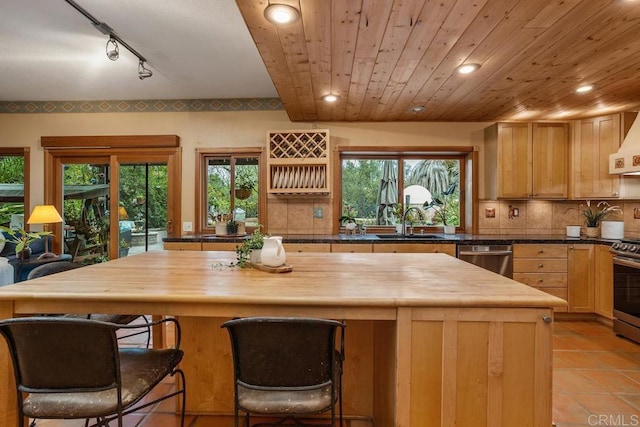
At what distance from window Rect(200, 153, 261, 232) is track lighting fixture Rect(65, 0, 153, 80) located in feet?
4.66

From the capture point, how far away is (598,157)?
12.6ft

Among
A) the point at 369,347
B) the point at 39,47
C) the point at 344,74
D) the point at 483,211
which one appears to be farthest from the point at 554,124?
the point at 39,47

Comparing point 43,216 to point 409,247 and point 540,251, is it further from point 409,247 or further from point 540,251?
point 540,251

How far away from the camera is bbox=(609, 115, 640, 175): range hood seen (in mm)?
3342

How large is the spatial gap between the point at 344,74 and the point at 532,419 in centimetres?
257

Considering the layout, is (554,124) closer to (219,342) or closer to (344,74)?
(344,74)

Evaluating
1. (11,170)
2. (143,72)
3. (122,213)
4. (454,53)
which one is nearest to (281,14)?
(454,53)

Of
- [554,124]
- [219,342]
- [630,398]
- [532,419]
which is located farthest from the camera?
[554,124]

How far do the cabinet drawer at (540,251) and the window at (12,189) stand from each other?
6.51 m

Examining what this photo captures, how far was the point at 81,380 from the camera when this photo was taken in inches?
48.1

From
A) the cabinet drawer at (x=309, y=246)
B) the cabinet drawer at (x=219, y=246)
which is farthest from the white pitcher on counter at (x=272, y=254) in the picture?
the cabinet drawer at (x=219, y=246)

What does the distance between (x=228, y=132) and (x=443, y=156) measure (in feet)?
9.66

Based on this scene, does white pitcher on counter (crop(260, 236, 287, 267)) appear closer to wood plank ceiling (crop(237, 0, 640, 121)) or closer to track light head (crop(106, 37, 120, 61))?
wood plank ceiling (crop(237, 0, 640, 121))

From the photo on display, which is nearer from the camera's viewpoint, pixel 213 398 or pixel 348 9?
pixel 348 9
